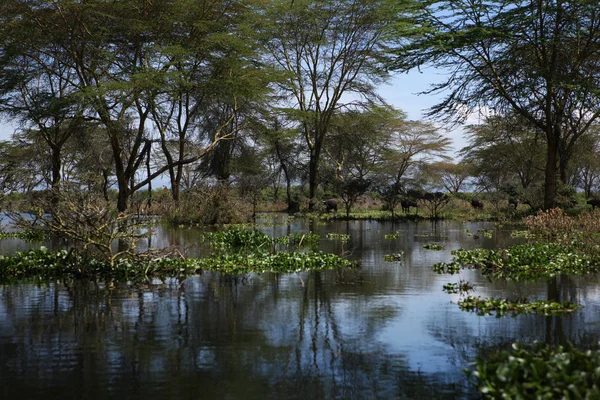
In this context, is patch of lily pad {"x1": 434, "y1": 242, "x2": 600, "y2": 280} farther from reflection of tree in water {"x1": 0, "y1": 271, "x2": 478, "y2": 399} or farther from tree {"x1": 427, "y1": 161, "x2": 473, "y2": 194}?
tree {"x1": 427, "y1": 161, "x2": 473, "y2": 194}

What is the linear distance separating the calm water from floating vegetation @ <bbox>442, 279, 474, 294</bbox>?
0.61 feet

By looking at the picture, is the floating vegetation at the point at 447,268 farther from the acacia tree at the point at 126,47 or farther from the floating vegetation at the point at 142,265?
the acacia tree at the point at 126,47

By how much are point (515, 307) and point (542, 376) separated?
3.78 metres

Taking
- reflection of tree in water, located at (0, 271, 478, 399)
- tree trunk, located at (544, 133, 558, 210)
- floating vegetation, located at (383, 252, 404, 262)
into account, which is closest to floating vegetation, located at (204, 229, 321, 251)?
floating vegetation, located at (383, 252, 404, 262)

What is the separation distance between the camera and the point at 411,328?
22.2 feet

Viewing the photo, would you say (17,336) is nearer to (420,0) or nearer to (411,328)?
(411,328)

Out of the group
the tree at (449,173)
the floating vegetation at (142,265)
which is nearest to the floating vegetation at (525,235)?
the floating vegetation at (142,265)

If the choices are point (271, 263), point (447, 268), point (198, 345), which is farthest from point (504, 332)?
point (271, 263)

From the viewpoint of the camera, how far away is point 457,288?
9281 millimetres

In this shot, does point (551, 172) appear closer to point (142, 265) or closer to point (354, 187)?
point (354, 187)

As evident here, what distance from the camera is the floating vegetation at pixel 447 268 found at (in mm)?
11225

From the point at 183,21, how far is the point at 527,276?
18.5 m

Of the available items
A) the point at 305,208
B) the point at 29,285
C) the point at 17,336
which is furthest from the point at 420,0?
the point at 17,336

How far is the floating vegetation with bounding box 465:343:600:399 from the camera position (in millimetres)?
3756
